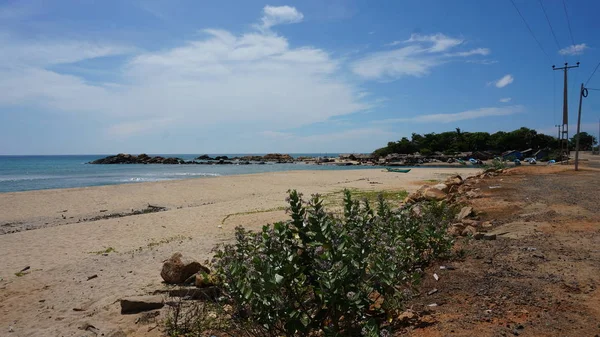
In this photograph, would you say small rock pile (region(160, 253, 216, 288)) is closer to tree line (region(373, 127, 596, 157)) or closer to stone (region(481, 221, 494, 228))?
stone (region(481, 221, 494, 228))

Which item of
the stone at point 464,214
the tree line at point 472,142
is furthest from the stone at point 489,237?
the tree line at point 472,142

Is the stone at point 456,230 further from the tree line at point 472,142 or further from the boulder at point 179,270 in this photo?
the tree line at point 472,142

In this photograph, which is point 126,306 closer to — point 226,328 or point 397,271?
point 226,328

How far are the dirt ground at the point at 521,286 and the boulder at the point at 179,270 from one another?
3976mm

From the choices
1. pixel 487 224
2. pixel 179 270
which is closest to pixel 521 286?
pixel 487 224

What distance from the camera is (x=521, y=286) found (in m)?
4.34

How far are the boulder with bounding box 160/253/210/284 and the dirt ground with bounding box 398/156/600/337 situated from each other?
3.98 meters

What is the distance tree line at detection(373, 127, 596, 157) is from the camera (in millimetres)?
78500

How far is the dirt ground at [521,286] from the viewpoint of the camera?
137 inches

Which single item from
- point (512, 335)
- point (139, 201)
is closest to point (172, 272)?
point (512, 335)

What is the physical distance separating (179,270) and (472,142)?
9154cm

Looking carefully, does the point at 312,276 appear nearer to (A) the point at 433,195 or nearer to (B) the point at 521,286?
(B) the point at 521,286

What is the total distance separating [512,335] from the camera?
3.28m

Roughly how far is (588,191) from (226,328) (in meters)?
13.2
